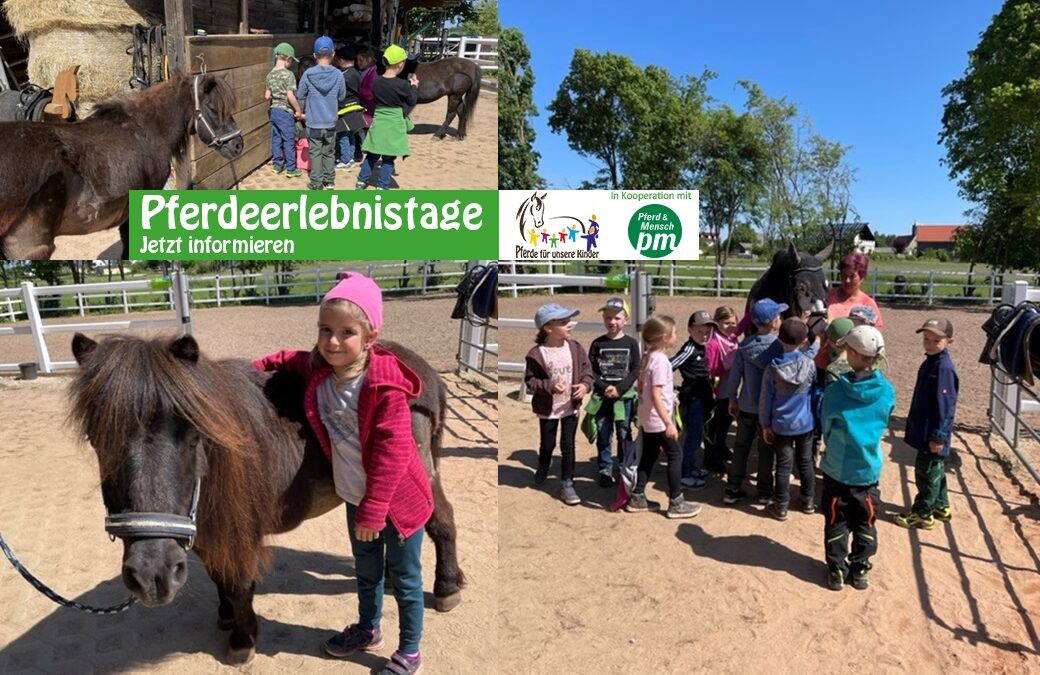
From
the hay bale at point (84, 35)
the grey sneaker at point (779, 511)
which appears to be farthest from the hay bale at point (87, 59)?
the grey sneaker at point (779, 511)

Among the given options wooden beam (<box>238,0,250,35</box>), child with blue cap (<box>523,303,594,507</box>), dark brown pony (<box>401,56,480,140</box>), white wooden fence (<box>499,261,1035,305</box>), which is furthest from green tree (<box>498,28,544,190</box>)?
child with blue cap (<box>523,303,594,507</box>)

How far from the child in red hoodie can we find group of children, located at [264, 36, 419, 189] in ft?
6.44

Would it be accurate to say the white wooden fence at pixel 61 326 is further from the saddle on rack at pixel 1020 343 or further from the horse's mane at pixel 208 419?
the saddle on rack at pixel 1020 343

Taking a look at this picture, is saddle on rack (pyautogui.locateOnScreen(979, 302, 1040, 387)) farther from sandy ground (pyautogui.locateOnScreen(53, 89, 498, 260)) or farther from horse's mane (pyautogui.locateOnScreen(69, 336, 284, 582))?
horse's mane (pyautogui.locateOnScreen(69, 336, 284, 582))

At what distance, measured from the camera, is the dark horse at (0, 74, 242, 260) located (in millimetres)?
2957

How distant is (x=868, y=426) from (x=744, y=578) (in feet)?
2.69

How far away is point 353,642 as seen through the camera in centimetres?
230

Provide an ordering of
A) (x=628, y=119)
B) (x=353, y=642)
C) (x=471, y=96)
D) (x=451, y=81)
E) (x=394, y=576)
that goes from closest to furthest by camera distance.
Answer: (x=394, y=576), (x=353, y=642), (x=471, y=96), (x=451, y=81), (x=628, y=119)

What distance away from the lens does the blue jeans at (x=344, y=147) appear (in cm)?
393

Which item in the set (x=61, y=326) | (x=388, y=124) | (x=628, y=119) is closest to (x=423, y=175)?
(x=388, y=124)

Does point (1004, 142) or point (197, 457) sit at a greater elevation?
point (1004, 142)

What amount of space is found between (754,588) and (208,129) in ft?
12.1

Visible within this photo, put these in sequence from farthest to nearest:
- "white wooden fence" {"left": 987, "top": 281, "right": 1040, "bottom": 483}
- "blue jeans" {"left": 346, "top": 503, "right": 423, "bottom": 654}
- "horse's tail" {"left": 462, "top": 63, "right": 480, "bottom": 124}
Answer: "horse's tail" {"left": 462, "top": 63, "right": 480, "bottom": 124}, "white wooden fence" {"left": 987, "top": 281, "right": 1040, "bottom": 483}, "blue jeans" {"left": 346, "top": 503, "right": 423, "bottom": 654}

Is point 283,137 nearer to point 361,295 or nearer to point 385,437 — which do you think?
point 361,295
